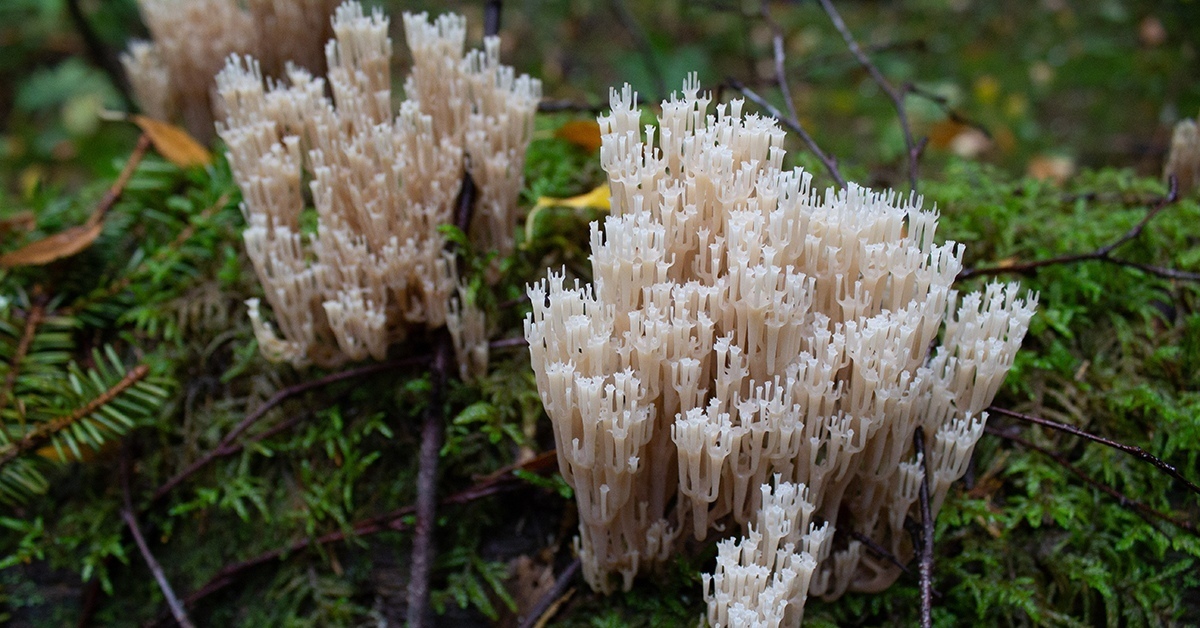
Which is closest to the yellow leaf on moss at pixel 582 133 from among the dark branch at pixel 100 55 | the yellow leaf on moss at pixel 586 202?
the yellow leaf on moss at pixel 586 202

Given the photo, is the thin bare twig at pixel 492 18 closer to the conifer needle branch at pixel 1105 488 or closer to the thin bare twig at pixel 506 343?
the thin bare twig at pixel 506 343

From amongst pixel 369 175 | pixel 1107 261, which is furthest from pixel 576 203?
pixel 1107 261

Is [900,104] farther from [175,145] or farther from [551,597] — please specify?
[175,145]

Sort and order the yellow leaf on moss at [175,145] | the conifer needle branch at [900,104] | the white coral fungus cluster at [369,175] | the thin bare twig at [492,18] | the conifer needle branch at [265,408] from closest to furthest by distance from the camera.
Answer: the white coral fungus cluster at [369,175], the conifer needle branch at [265,408], the conifer needle branch at [900,104], the thin bare twig at [492,18], the yellow leaf on moss at [175,145]

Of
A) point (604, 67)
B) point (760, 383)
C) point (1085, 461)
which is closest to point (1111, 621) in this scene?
point (1085, 461)

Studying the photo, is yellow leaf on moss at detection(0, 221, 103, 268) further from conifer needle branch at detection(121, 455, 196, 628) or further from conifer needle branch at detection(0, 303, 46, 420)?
conifer needle branch at detection(121, 455, 196, 628)

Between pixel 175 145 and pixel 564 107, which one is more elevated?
pixel 564 107
